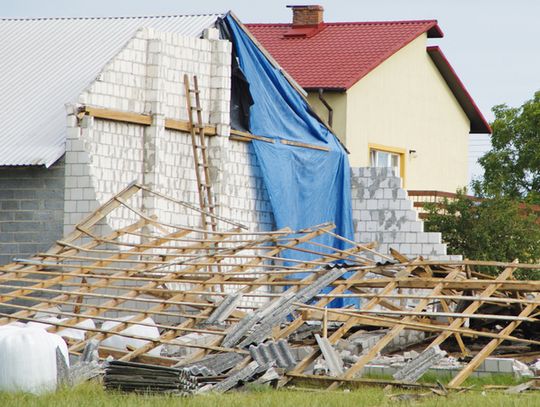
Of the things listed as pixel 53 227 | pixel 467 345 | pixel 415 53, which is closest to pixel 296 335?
pixel 467 345

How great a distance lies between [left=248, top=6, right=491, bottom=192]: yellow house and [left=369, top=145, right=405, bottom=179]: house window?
0.08 feet

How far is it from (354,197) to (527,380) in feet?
40.7

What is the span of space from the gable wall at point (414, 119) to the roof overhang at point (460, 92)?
0.47 feet

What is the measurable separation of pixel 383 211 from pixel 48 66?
7.90 m

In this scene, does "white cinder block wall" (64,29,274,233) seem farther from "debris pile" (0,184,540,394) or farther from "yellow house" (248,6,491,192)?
"yellow house" (248,6,491,192)

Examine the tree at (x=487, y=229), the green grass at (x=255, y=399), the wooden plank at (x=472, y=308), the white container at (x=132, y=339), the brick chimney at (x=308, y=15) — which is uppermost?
the brick chimney at (x=308, y=15)

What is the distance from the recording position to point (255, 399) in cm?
1253

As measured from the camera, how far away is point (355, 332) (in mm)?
20031

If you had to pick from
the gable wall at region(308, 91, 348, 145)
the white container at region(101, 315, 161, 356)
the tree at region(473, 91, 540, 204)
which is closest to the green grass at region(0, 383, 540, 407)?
the white container at region(101, 315, 161, 356)

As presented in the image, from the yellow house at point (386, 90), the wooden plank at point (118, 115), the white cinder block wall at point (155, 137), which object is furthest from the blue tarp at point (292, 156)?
the yellow house at point (386, 90)

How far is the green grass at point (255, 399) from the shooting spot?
1188 centimetres

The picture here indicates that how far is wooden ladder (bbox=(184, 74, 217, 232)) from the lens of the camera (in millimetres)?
21891

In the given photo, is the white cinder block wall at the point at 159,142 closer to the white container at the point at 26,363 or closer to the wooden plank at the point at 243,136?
the wooden plank at the point at 243,136

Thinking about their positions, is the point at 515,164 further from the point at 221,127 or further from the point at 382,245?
the point at 221,127
